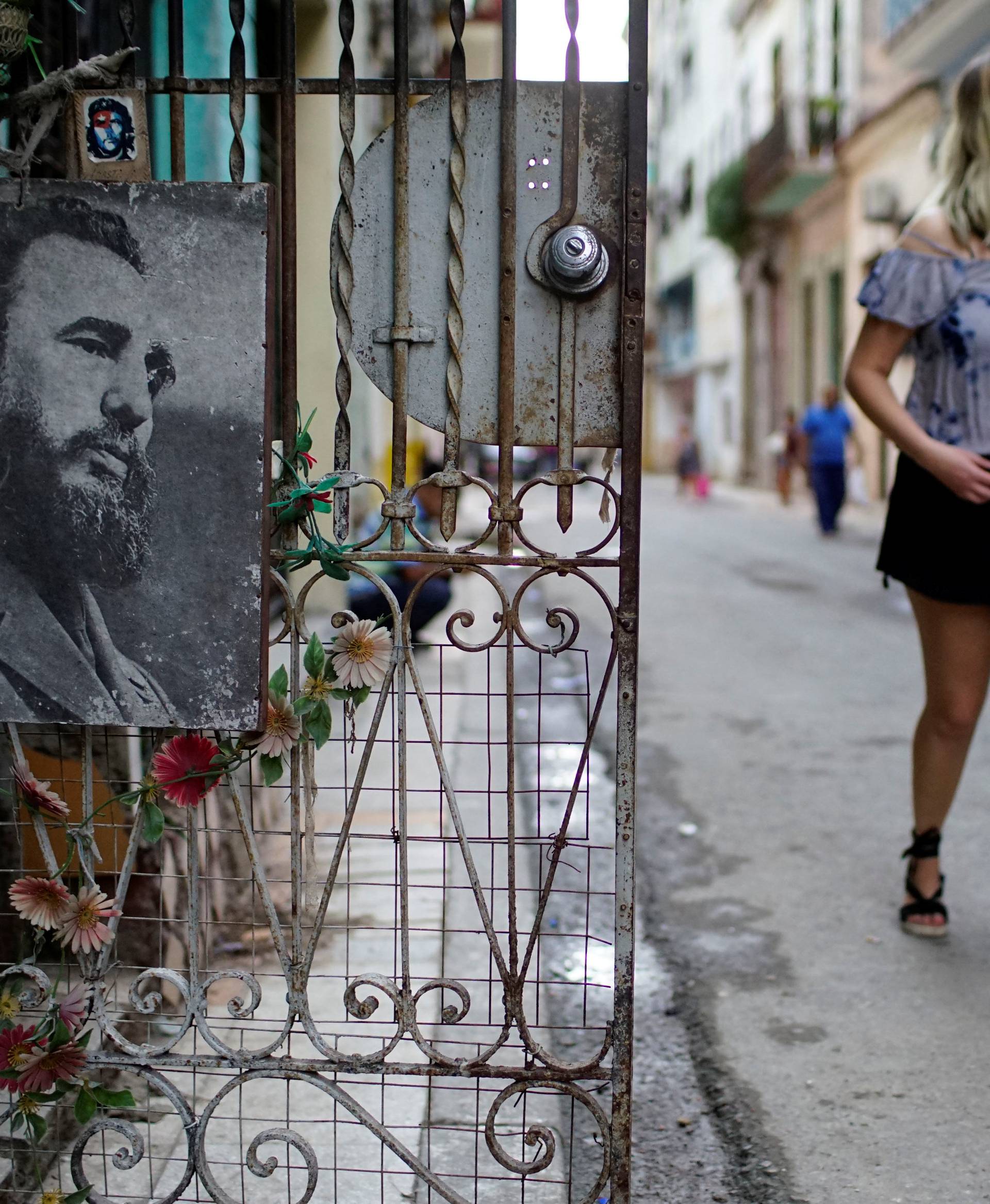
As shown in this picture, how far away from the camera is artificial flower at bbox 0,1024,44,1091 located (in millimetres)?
1871

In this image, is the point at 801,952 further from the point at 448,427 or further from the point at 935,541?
Result: the point at 448,427

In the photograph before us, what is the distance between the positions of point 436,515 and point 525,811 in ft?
9.14

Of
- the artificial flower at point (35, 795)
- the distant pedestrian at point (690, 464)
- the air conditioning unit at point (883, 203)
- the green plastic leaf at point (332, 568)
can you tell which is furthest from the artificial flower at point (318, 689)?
the distant pedestrian at point (690, 464)

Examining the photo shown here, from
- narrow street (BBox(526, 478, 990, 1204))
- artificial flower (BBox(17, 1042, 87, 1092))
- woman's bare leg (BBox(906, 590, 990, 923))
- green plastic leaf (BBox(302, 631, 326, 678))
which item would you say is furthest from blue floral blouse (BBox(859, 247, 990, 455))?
artificial flower (BBox(17, 1042, 87, 1092))

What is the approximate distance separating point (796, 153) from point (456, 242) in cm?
2246

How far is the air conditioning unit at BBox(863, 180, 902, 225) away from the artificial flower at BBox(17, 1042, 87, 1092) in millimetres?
17717

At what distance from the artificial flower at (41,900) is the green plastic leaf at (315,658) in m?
0.46

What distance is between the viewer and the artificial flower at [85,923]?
6.24 ft

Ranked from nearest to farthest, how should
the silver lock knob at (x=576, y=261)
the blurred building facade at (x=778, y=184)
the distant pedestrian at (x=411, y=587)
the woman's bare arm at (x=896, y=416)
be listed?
the silver lock knob at (x=576, y=261)
the woman's bare arm at (x=896, y=416)
the distant pedestrian at (x=411, y=587)
the blurred building facade at (x=778, y=184)

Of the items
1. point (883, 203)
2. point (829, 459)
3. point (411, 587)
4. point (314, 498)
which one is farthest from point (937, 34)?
point (314, 498)

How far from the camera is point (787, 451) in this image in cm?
2070

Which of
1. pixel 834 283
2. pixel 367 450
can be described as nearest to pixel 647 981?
pixel 367 450

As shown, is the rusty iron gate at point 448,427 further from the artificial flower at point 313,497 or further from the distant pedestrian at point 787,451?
the distant pedestrian at point 787,451

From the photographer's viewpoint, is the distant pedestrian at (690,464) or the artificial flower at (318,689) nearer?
the artificial flower at (318,689)
